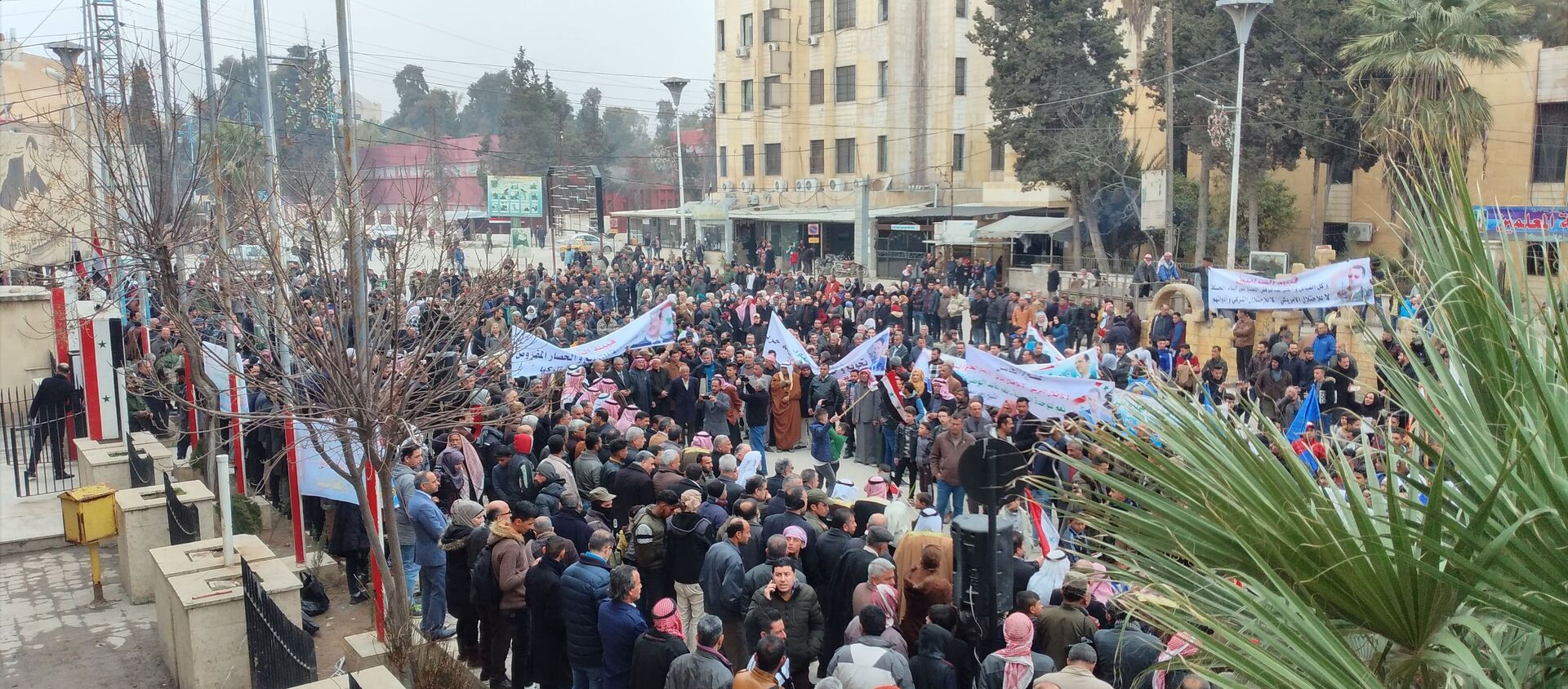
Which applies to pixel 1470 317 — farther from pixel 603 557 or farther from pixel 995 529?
pixel 603 557

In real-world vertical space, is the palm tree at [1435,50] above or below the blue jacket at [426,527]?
above

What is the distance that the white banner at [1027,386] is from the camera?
14.0m

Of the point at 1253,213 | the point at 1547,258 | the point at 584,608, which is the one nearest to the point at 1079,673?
the point at 584,608

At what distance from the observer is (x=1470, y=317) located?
10.2 feet

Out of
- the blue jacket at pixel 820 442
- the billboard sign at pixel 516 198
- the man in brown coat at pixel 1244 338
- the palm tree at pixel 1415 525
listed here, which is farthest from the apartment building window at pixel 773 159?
the palm tree at pixel 1415 525

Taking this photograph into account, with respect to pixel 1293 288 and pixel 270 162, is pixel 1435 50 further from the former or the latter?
pixel 270 162

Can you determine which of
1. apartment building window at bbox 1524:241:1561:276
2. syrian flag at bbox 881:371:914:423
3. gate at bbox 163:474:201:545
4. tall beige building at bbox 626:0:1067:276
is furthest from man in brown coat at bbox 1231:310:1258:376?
tall beige building at bbox 626:0:1067:276

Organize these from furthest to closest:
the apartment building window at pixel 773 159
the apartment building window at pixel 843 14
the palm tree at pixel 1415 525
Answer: the apartment building window at pixel 773 159, the apartment building window at pixel 843 14, the palm tree at pixel 1415 525

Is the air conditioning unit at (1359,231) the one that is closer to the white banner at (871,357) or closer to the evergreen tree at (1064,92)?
the evergreen tree at (1064,92)

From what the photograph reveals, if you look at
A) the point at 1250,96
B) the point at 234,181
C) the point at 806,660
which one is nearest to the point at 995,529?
the point at 806,660

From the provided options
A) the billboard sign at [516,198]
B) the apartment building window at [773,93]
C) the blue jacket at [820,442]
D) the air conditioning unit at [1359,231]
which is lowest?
the blue jacket at [820,442]

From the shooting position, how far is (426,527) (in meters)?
9.49

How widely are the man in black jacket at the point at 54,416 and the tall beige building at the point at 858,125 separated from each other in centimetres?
3149

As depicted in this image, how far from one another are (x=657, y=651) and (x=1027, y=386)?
804 centimetres
